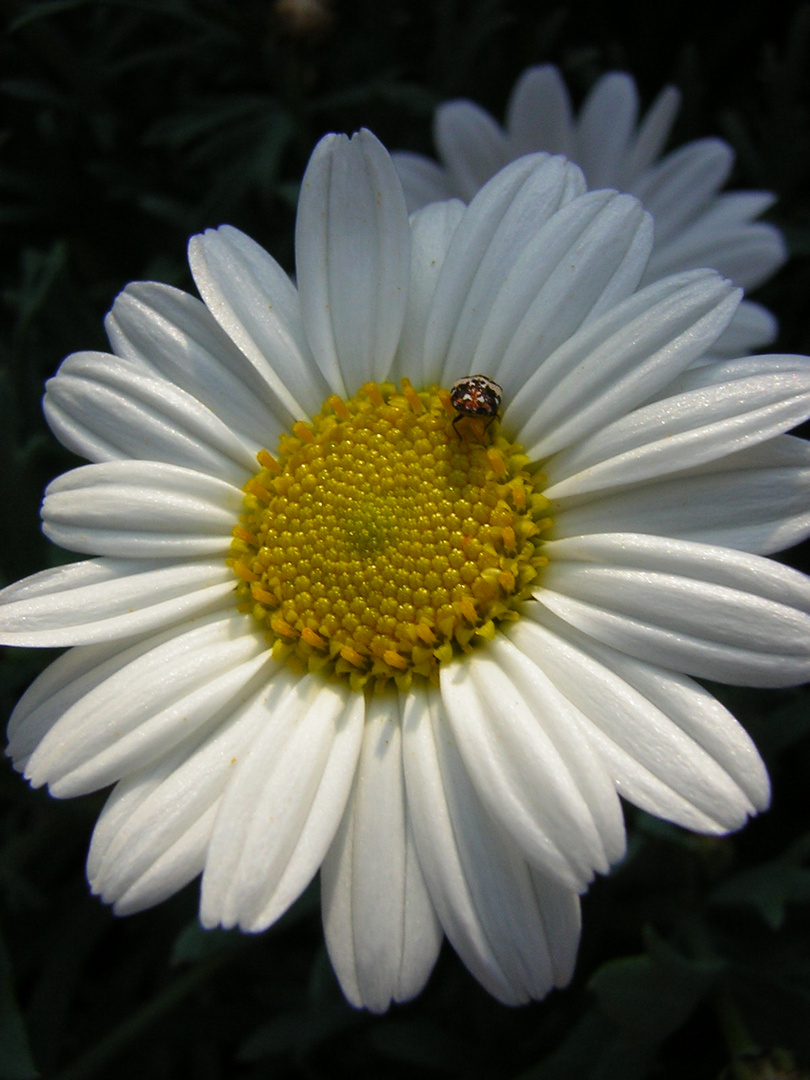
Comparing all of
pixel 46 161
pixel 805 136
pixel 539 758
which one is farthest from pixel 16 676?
pixel 805 136

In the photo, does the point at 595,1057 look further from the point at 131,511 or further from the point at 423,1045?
the point at 131,511

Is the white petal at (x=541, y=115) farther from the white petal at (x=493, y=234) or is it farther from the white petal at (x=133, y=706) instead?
the white petal at (x=133, y=706)

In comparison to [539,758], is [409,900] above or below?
below

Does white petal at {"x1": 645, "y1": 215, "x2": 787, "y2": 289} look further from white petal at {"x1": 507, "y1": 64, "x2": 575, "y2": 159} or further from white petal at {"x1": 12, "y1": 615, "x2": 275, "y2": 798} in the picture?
white petal at {"x1": 12, "y1": 615, "x2": 275, "y2": 798}

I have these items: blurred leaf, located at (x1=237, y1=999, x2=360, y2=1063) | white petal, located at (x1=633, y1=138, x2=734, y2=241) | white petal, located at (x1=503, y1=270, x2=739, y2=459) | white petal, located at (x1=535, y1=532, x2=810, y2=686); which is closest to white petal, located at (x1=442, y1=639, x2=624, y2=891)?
white petal, located at (x1=535, y1=532, x2=810, y2=686)

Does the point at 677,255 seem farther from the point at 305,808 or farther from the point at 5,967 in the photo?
the point at 5,967

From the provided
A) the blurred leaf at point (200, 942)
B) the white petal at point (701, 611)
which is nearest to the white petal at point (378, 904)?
the white petal at point (701, 611)

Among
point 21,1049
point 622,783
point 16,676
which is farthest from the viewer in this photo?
point 16,676
